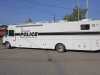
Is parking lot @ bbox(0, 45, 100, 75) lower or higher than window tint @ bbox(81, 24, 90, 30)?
lower

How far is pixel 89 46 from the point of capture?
8.14 metres

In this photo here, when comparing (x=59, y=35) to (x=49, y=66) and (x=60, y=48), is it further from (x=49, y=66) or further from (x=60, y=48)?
(x=49, y=66)

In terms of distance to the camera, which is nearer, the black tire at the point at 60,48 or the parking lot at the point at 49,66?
the parking lot at the point at 49,66

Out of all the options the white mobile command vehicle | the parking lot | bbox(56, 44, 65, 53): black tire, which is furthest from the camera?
bbox(56, 44, 65, 53): black tire

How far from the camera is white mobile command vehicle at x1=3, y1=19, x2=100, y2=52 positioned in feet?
26.5

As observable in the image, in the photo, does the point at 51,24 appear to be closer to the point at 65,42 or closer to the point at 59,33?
the point at 59,33

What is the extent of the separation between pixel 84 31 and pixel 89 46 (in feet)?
4.76

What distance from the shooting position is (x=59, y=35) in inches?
350

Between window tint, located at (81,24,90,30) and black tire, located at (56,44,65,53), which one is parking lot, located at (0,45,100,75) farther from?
window tint, located at (81,24,90,30)

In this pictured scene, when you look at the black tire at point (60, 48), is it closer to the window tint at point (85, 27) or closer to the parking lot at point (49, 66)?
the parking lot at point (49, 66)

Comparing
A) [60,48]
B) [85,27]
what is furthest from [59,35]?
[85,27]

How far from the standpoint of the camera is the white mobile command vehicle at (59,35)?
809cm

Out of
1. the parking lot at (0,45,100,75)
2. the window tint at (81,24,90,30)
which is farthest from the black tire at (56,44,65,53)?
the window tint at (81,24,90,30)

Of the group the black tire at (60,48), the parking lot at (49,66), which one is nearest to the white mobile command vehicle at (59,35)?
the black tire at (60,48)
